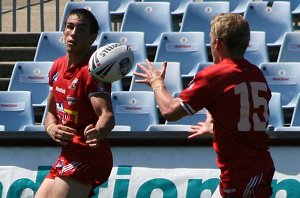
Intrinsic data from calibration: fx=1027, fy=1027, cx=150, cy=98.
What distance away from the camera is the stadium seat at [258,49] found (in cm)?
1028

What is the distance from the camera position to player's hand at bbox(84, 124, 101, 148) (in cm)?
627

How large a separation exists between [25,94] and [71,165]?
116 inches

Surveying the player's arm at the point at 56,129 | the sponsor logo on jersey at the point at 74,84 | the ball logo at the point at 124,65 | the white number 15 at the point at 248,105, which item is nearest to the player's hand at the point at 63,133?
the player's arm at the point at 56,129

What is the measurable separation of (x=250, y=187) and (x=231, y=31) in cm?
90

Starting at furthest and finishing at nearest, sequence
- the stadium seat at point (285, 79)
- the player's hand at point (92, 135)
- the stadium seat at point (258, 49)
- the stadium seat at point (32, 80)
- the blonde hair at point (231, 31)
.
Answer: the stadium seat at point (258, 49) → the stadium seat at point (32, 80) → the stadium seat at point (285, 79) → the player's hand at point (92, 135) → the blonde hair at point (231, 31)

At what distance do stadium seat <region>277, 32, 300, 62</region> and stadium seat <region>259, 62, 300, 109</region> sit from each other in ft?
1.85

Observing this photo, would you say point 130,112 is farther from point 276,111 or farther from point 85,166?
point 85,166

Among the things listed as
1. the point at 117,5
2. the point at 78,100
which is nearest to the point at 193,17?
the point at 117,5


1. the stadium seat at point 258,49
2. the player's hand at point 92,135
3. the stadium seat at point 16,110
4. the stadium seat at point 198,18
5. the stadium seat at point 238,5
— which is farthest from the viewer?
the stadium seat at point 238,5

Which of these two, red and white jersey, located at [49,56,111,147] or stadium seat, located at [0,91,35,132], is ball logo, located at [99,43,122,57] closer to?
red and white jersey, located at [49,56,111,147]

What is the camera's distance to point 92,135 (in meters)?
6.27

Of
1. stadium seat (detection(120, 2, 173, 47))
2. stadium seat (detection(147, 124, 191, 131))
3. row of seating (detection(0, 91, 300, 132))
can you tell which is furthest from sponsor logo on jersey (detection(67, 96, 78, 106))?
stadium seat (detection(120, 2, 173, 47))

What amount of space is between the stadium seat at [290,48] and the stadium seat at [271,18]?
61cm

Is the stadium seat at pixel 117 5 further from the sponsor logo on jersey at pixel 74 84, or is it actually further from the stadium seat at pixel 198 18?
the sponsor logo on jersey at pixel 74 84
